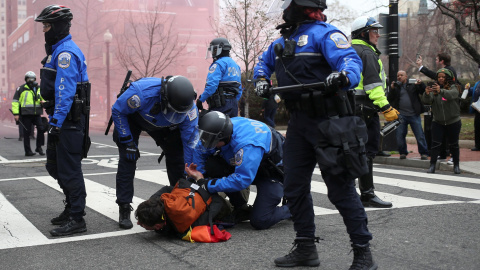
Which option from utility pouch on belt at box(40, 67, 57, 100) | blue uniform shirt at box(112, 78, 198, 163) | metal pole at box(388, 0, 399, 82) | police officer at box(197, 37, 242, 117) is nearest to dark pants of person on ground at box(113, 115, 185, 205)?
blue uniform shirt at box(112, 78, 198, 163)

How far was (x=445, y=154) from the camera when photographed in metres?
10.2

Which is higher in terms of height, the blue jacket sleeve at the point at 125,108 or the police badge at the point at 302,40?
the police badge at the point at 302,40

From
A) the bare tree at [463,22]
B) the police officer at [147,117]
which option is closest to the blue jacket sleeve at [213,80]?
the police officer at [147,117]

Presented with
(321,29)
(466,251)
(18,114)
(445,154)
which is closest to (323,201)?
(466,251)

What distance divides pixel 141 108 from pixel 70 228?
1.26m

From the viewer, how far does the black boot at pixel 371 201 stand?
5.82 meters

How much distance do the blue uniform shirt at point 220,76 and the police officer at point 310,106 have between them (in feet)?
13.9

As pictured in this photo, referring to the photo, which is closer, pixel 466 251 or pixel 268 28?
pixel 466 251

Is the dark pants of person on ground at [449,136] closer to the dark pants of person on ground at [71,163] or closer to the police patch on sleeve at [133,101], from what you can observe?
the police patch on sleeve at [133,101]

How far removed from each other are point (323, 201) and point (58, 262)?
10.9ft

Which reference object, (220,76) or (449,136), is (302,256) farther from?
(449,136)

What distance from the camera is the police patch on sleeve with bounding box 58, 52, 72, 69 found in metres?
4.71

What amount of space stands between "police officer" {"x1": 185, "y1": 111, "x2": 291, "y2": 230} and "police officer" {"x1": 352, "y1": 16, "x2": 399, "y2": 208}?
3.87 feet

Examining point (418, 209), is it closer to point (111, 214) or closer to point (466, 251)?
point (466, 251)
